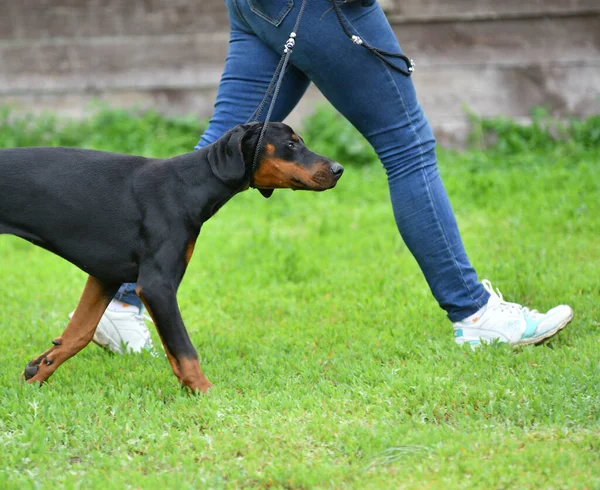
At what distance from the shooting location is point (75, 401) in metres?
3.43

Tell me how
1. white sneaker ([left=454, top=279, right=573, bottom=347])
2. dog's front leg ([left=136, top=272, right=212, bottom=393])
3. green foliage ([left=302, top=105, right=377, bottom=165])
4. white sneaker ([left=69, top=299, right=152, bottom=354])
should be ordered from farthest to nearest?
1. green foliage ([left=302, top=105, right=377, bottom=165])
2. white sneaker ([left=69, top=299, right=152, bottom=354])
3. white sneaker ([left=454, top=279, right=573, bottom=347])
4. dog's front leg ([left=136, top=272, right=212, bottom=393])

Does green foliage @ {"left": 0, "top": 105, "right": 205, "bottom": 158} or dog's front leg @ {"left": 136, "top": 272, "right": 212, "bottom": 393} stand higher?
dog's front leg @ {"left": 136, "top": 272, "right": 212, "bottom": 393}

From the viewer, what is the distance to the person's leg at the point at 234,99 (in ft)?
12.8

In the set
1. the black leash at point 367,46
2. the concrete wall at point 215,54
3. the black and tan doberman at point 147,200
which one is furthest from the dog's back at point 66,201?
the concrete wall at point 215,54

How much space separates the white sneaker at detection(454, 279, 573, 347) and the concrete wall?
477 cm

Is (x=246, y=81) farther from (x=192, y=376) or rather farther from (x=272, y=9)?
(x=192, y=376)

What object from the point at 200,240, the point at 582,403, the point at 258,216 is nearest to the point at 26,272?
the point at 200,240

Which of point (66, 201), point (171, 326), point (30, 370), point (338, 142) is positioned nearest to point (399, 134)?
point (171, 326)

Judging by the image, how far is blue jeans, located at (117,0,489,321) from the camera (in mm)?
3607

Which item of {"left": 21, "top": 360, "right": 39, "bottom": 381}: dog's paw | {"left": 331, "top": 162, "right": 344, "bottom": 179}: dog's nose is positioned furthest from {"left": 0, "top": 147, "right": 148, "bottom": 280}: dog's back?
{"left": 331, "top": 162, "right": 344, "bottom": 179}: dog's nose

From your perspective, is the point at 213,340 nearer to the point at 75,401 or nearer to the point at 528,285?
the point at 75,401

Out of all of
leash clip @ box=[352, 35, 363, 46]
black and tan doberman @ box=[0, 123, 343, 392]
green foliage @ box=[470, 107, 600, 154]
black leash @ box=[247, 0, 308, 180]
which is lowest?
green foliage @ box=[470, 107, 600, 154]

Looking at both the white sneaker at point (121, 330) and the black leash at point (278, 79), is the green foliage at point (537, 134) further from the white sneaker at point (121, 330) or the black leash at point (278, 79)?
the white sneaker at point (121, 330)

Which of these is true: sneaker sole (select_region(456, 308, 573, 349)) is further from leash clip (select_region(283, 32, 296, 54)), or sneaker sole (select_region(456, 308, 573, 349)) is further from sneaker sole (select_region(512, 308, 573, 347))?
leash clip (select_region(283, 32, 296, 54))
